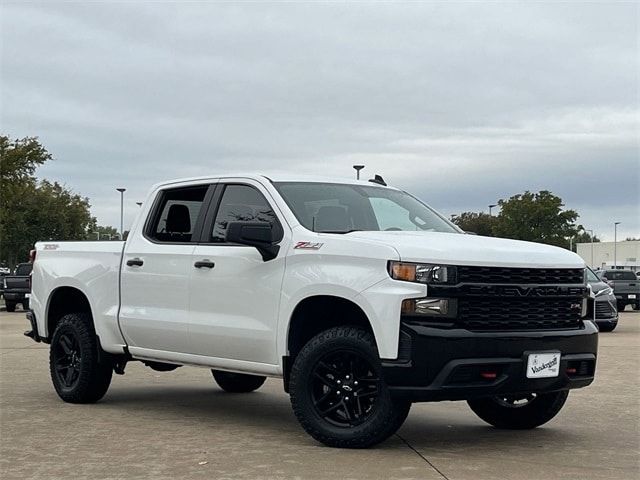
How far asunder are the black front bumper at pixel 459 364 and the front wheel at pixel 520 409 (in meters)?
1.18

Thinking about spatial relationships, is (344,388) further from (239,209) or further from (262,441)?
(239,209)

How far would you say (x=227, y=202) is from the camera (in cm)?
846

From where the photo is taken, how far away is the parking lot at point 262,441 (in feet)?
21.1

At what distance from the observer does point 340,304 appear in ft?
24.2

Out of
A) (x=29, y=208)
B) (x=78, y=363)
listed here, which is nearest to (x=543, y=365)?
(x=78, y=363)

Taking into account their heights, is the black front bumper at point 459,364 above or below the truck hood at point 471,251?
below

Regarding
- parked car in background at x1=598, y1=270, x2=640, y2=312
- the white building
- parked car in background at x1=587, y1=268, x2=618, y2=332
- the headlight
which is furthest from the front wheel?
the white building

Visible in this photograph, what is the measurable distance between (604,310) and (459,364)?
1519 centimetres

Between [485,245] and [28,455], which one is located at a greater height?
[485,245]

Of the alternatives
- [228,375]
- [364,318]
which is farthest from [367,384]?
[228,375]

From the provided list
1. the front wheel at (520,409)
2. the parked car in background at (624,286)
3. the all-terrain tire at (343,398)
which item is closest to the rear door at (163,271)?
the all-terrain tire at (343,398)

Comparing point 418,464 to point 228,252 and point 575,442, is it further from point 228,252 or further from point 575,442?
point 228,252

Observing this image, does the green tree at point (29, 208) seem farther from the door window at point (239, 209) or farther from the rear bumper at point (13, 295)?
the door window at point (239, 209)

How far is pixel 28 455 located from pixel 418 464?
2622 millimetres
